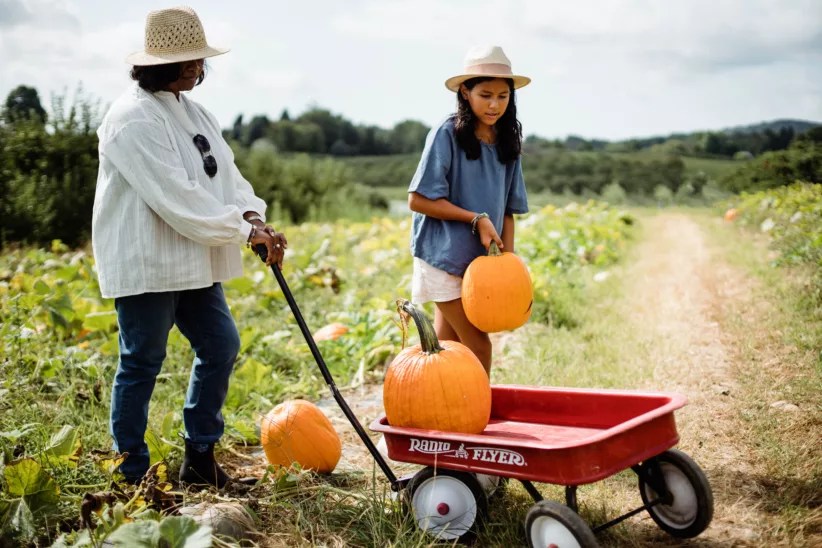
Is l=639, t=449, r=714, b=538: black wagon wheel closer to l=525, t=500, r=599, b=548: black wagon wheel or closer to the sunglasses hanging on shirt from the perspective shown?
l=525, t=500, r=599, b=548: black wagon wheel

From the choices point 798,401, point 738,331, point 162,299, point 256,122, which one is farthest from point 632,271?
point 256,122

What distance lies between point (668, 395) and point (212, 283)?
5.93ft

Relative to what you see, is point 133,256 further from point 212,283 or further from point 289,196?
point 289,196

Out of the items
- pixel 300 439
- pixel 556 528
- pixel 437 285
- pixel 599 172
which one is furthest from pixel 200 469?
pixel 599 172

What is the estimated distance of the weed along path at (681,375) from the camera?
112 inches

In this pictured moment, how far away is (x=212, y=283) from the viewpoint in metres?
3.13

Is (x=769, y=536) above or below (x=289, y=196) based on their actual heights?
below

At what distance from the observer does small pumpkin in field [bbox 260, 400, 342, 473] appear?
134 inches

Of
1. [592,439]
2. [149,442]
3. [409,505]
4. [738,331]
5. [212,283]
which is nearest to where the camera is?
[592,439]

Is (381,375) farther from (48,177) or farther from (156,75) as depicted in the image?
(48,177)

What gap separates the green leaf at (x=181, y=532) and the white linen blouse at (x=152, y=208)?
3.02 feet

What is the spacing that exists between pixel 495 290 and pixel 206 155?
4.30ft

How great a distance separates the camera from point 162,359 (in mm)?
3139

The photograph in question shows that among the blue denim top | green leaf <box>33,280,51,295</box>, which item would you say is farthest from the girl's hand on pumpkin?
green leaf <box>33,280,51,295</box>
